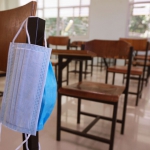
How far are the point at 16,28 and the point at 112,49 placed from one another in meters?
0.91

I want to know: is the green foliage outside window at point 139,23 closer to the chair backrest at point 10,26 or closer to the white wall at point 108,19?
the white wall at point 108,19

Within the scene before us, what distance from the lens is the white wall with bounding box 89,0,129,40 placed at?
555 centimetres

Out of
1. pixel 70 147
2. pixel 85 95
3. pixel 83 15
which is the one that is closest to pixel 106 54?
pixel 85 95

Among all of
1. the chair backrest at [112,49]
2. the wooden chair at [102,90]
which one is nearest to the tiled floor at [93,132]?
the wooden chair at [102,90]

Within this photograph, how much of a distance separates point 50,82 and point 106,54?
976 mm

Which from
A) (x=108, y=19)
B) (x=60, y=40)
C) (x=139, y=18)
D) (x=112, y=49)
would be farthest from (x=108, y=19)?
(x=112, y=49)

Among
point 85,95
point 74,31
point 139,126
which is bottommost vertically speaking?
point 139,126

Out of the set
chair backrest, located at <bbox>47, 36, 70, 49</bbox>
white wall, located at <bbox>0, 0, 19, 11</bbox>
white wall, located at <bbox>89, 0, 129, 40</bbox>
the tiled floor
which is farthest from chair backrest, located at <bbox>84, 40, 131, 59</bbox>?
white wall, located at <bbox>0, 0, 19, 11</bbox>

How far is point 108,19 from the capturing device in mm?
5812

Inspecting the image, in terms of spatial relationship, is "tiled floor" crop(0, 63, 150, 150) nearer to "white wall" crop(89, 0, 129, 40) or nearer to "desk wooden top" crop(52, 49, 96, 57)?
"desk wooden top" crop(52, 49, 96, 57)

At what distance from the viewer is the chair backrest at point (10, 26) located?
59 cm

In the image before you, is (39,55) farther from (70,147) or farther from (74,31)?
(74,31)

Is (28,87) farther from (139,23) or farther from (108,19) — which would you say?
(108,19)

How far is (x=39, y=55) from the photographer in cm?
44
